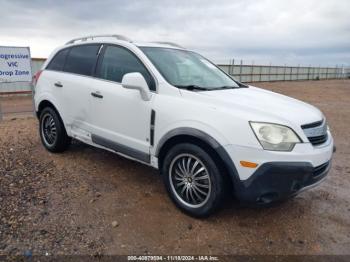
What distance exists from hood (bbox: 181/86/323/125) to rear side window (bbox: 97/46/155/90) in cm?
71

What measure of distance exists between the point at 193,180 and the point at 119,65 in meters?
1.82

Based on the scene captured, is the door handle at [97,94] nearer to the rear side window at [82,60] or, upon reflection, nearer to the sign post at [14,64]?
the rear side window at [82,60]

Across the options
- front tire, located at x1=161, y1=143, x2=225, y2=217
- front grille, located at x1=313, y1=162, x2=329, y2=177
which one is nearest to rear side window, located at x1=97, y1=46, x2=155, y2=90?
front tire, located at x1=161, y1=143, x2=225, y2=217

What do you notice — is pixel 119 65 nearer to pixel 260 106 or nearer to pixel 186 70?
pixel 186 70

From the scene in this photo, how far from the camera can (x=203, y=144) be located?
3.19m

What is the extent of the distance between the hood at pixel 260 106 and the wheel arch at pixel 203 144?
13.7 inches

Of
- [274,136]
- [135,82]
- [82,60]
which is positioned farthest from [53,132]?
[274,136]

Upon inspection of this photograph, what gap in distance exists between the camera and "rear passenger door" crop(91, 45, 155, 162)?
366 cm

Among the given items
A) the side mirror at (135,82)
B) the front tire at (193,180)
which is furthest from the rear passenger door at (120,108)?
the front tire at (193,180)

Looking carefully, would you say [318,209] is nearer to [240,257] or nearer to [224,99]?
[240,257]

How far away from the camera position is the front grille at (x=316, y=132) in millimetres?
3066

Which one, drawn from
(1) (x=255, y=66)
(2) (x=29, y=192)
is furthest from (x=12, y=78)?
(1) (x=255, y=66)

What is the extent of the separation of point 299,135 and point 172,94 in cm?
137

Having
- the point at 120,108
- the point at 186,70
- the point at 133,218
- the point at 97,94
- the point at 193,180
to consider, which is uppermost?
the point at 186,70
